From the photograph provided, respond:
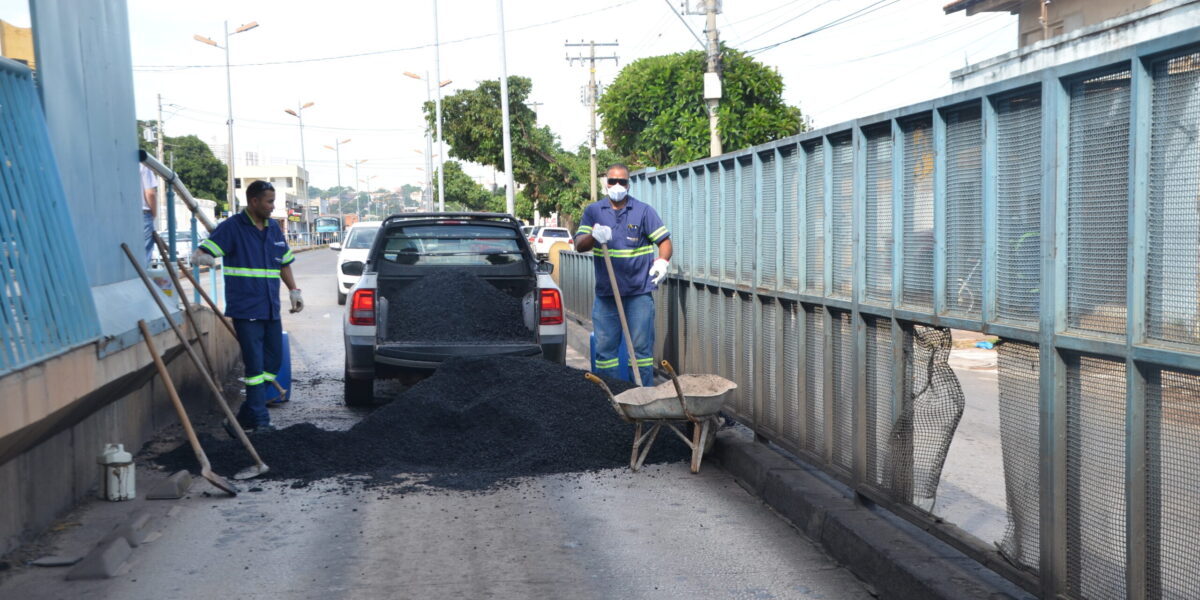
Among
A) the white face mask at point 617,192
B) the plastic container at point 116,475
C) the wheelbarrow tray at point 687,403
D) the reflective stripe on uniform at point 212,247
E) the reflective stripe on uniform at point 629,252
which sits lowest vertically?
the plastic container at point 116,475

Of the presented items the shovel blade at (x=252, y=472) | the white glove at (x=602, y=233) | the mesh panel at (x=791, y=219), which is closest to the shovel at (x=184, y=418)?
the shovel blade at (x=252, y=472)

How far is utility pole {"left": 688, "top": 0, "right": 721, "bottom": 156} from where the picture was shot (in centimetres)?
2259

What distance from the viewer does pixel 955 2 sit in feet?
92.5

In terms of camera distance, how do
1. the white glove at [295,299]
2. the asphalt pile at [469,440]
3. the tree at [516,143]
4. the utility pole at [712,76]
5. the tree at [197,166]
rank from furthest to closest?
the tree at [197,166] < the tree at [516,143] < the utility pole at [712,76] < the white glove at [295,299] < the asphalt pile at [469,440]

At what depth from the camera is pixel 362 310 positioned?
30.6ft

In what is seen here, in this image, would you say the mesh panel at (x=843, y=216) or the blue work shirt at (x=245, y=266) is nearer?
the mesh panel at (x=843, y=216)

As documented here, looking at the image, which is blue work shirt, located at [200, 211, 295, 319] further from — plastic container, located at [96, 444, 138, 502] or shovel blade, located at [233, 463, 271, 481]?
plastic container, located at [96, 444, 138, 502]

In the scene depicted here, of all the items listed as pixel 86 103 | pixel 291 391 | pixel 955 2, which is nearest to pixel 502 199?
pixel 955 2

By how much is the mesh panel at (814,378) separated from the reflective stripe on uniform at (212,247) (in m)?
4.54

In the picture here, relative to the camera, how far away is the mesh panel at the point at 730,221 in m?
7.95

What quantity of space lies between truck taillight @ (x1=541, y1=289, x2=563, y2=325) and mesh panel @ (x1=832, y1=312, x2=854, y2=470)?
3930 mm

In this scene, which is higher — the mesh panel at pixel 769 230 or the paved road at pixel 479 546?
the mesh panel at pixel 769 230

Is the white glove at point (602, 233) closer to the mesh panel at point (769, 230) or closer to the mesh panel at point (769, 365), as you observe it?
the mesh panel at point (769, 230)

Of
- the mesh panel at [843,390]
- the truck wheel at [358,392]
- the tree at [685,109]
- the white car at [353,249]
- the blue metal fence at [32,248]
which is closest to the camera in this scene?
the blue metal fence at [32,248]
